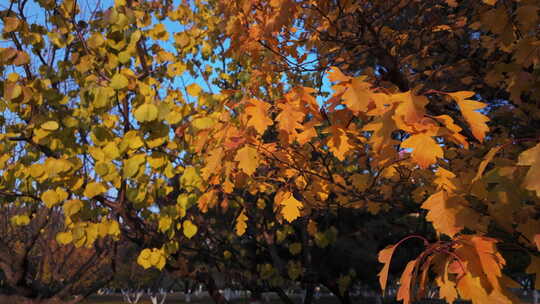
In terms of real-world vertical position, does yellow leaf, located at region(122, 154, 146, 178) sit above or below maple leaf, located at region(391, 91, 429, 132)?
above

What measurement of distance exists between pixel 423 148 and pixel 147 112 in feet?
6.54

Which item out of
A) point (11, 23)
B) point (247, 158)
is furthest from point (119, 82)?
point (247, 158)

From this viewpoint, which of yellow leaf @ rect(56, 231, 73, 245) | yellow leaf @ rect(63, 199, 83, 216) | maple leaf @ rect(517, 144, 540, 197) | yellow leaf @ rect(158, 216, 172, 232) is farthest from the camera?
yellow leaf @ rect(158, 216, 172, 232)

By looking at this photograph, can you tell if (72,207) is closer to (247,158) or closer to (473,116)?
(247,158)

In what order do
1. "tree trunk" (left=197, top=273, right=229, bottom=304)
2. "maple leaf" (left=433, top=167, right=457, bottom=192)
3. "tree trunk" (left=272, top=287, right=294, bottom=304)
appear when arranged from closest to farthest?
"maple leaf" (left=433, top=167, right=457, bottom=192) → "tree trunk" (left=197, top=273, right=229, bottom=304) → "tree trunk" (left=272, top=287, right=294, bottom=304)

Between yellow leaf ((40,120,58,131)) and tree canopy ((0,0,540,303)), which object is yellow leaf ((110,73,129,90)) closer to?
tree canopy ((0,0,540,303))

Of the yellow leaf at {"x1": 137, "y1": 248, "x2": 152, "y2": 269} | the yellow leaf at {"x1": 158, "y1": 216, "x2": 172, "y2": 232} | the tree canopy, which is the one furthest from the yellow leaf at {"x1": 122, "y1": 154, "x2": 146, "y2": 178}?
the yellow leaf at {"x1": 137, "y1": 248, "x2": 152, "y2": 269}

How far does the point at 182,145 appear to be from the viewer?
404 cm

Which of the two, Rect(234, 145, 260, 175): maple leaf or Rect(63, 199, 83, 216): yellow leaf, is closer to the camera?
Rect(234, 145, 260, 175): maple leaf

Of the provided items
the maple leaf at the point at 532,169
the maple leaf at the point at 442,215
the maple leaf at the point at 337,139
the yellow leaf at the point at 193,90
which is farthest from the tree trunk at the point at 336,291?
the maple leaf at the point at 532,169

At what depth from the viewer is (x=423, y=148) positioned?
1588mm

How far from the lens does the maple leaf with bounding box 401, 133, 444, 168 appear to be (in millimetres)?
1557

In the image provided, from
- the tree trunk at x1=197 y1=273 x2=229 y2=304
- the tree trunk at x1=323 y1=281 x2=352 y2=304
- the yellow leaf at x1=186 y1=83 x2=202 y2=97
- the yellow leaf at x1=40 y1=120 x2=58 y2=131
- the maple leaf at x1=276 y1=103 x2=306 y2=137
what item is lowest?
the tree trunk at x1=323 y1=281 x2=352 y2=304

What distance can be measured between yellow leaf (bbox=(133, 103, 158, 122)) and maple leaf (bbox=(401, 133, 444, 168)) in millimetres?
1886
